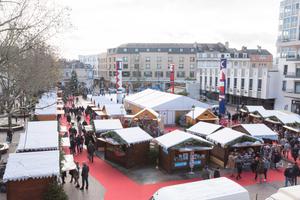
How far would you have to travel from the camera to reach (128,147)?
1744 centimetres

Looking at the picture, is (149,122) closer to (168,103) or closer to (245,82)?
(168,103)

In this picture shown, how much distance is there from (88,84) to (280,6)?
55604mm

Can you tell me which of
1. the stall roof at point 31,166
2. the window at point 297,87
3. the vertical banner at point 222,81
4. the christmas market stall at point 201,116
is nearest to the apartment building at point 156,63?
the window at point 297,87

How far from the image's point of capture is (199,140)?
56.3ft

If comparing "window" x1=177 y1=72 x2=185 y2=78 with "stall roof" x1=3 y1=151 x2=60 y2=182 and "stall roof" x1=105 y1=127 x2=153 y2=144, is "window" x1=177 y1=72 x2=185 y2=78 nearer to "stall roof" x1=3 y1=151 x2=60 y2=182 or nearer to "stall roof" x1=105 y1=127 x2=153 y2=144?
"stall roof" x1=105 y1=127 x2=153 y2=144

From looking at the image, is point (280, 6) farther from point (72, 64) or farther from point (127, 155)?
point (72, 64)

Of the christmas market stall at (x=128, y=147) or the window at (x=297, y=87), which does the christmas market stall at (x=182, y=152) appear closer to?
the christmas market stall at (x=128, y=147)

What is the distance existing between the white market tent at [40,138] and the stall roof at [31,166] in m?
1.83

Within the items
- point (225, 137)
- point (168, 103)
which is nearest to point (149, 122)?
point (168, 103)

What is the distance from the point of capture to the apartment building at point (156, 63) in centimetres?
8400

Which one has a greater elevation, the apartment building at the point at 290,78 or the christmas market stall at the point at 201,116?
the apartment building at the point at 290,78

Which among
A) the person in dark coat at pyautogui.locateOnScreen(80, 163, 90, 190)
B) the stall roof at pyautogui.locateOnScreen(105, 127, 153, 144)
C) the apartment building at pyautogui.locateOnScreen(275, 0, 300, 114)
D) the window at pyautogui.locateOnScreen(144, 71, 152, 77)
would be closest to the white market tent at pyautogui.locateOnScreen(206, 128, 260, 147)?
the stall roof at pyautogui.locateOnScreen(105, 127, 153, 144)

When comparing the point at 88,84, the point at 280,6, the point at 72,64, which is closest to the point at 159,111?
the point at 280,6

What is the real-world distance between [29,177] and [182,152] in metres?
8.44
